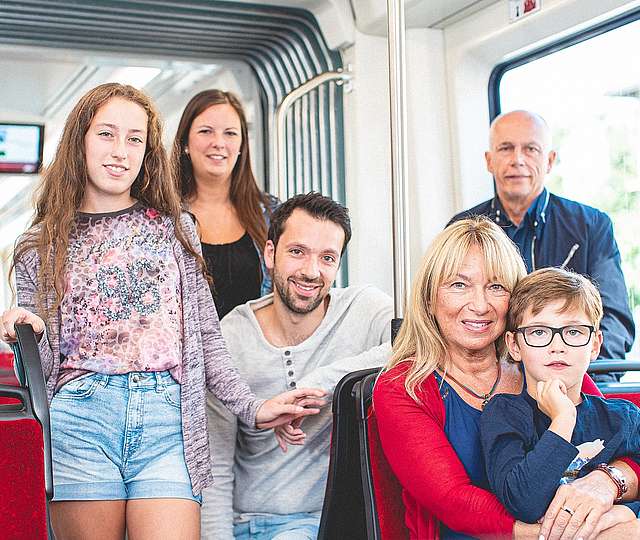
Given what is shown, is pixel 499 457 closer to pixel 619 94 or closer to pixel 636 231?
pixel 636 231

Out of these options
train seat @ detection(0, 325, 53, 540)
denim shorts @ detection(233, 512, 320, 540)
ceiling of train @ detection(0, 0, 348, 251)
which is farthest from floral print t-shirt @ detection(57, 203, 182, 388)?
ceiling of train @ detection(0, 0, 348, 251)

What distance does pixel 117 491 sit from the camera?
1995 mm

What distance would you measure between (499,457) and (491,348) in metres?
0.28

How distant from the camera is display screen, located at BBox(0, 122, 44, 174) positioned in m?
4.46

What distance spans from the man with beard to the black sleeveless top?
54cm

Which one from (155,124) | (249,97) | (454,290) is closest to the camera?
(454,290)

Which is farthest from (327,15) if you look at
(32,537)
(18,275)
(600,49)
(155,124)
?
(32,537)

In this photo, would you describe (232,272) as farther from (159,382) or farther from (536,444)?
(536,444)

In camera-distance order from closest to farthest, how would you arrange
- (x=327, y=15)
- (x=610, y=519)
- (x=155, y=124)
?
(x=610, y=519), (x=155, y=124), (x=327, y=15)

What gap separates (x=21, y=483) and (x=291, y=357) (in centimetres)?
68

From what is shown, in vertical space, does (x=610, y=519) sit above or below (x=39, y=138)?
below

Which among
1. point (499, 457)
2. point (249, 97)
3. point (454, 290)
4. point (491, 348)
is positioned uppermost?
point (249, 97)

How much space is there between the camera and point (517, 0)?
3346 millimetres

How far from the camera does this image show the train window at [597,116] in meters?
3.16
